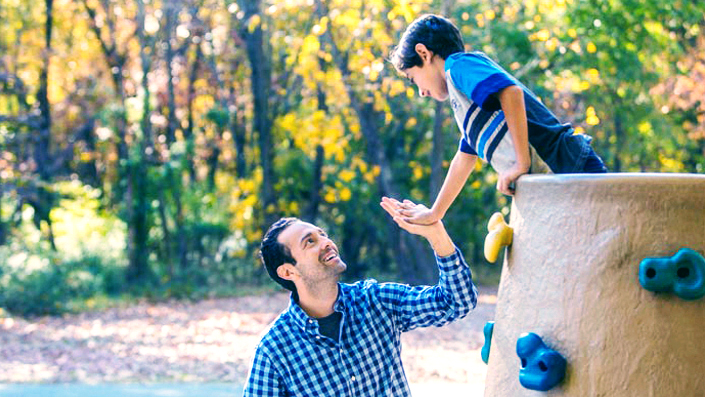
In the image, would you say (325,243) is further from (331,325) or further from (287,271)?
(331,325)

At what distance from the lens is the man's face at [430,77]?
299cm

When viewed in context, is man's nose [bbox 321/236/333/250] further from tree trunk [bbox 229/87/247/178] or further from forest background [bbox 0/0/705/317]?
tree trunk [bbox 229/87/247/178]

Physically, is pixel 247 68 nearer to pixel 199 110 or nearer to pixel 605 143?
pixel 199 110

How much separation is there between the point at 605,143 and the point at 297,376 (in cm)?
1225

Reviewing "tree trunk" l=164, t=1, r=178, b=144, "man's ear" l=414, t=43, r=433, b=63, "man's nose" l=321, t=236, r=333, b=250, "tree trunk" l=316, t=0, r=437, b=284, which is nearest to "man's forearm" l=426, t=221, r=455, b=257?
"man's nose" l=321, t=236, r=333, b=250

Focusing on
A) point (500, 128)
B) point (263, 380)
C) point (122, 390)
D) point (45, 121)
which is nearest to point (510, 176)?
point (500, 128)

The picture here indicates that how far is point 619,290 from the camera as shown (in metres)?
2.44

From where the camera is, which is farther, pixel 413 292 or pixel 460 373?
pixel 460 373

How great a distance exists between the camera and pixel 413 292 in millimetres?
2916

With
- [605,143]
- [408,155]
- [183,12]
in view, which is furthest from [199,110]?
[605,143]

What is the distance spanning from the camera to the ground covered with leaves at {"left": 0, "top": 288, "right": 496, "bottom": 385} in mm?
8766

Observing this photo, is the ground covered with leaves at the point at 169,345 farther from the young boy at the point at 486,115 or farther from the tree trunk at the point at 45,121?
the young boy at the point at 486,115

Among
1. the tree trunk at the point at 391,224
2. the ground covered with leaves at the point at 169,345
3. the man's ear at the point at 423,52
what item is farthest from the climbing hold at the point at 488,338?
the tree trunk at the point at 391,224

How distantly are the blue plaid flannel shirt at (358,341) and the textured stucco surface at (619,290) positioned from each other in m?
0.37
